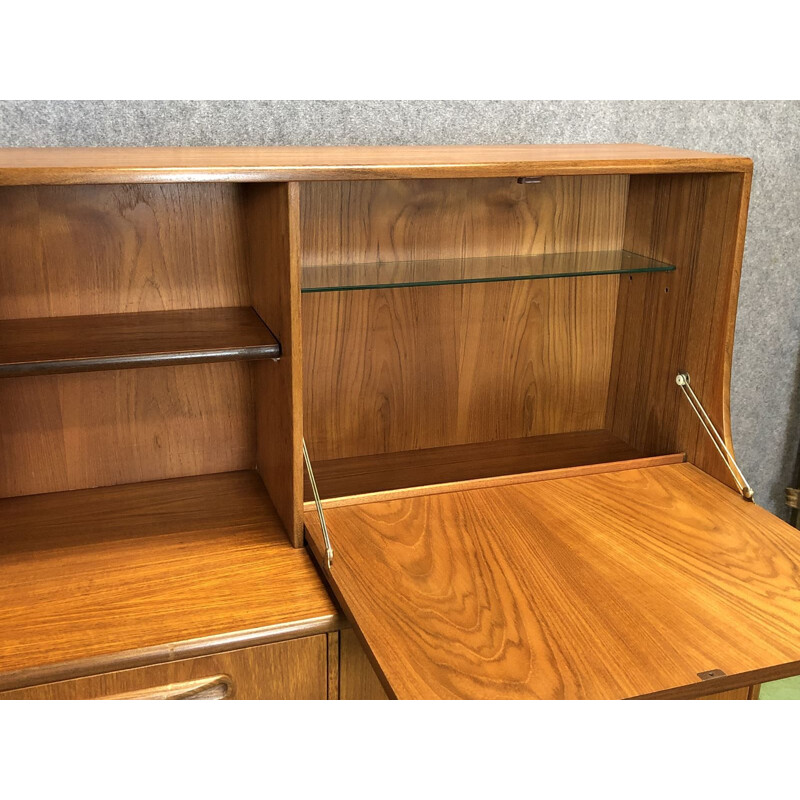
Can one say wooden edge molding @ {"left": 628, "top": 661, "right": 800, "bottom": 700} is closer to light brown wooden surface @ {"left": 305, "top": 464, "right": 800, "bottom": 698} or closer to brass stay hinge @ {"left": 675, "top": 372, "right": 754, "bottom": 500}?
light brown wooden surface @ {"left": 305, "top": 464, "right": 800, "bottom": 698}

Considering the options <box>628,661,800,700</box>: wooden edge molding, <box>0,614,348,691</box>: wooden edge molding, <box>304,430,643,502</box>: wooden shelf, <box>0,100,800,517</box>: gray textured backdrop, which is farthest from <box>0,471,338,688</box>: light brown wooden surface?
<box>0,100,800,517</box>: gray textured backdrop

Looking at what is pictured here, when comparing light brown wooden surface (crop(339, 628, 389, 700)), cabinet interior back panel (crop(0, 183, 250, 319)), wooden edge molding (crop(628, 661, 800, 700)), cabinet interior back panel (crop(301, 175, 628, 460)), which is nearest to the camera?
wooden edge molding (crop(628, 661, 800, 700))

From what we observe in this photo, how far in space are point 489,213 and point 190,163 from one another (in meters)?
0.49

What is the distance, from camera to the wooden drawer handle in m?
0.94

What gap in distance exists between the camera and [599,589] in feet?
3.18

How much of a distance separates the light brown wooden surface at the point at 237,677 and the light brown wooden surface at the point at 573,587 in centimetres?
10

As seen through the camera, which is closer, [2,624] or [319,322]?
[2,624]

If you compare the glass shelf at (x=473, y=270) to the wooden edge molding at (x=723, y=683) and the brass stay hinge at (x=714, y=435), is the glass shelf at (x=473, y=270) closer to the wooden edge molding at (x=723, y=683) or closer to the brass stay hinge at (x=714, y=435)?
the brass stay hinge at (x=714, y=435)

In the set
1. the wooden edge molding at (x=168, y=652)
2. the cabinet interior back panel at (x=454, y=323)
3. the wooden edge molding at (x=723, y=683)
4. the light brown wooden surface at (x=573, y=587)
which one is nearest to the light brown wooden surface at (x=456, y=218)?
the cabinet interior back panel at (x=454, y=323)

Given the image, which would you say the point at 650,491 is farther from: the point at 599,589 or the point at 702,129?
the point at 702,129

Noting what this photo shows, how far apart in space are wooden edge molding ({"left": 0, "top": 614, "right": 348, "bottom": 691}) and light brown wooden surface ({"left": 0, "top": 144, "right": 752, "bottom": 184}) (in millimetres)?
492

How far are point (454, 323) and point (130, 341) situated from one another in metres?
0.50

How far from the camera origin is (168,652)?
934mm

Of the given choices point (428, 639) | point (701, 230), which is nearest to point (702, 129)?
point (701, 230)
